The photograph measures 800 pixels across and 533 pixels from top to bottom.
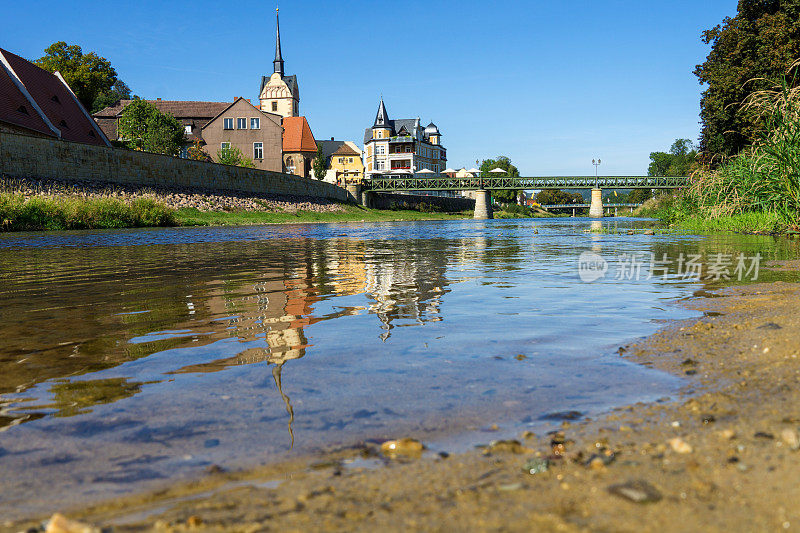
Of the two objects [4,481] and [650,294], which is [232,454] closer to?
Result: [4,481]

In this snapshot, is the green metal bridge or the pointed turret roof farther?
the pointed turret roof

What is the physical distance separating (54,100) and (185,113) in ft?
117

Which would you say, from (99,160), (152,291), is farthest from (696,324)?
(99,160)

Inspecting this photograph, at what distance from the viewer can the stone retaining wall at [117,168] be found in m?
28.4

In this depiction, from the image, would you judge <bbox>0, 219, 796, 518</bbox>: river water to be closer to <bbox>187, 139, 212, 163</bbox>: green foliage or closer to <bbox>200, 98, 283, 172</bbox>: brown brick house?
<bbox>187, 139, 212, 163</bbox>: green foliage

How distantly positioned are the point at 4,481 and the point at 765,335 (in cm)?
381

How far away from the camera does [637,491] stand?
1659mm

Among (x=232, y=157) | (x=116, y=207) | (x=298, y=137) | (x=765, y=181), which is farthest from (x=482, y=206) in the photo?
(x=765, y=181)

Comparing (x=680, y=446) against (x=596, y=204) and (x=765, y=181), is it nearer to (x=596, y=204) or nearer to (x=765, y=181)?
(x=765, y=181)

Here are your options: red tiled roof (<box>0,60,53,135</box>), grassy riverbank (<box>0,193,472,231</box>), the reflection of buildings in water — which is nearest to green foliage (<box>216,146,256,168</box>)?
red tiled roof (<box>0,60,53,135</box>)

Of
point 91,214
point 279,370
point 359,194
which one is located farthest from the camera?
point 359,194

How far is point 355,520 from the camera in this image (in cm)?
158

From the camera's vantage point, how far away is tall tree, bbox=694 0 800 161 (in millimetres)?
27062

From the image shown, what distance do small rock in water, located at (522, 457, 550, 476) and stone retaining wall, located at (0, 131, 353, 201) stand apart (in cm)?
3210
